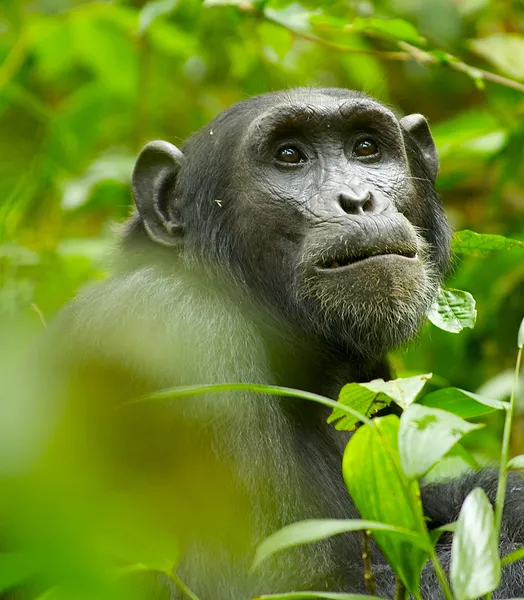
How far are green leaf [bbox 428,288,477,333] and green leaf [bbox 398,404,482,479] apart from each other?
184 centimetres

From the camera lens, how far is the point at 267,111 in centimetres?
495

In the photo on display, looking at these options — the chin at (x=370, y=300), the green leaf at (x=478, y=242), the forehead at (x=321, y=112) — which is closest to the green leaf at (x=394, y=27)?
the forehead at (x=321, y=112)

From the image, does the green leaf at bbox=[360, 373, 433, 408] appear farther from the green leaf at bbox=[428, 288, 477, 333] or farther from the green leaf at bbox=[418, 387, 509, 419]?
the green leaf at bbox=[428, 288, 477, 333]

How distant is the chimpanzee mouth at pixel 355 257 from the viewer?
434 cm

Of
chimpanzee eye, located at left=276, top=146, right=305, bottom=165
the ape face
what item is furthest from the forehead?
chimpanzee eye, located at left=276, top=146, right=305, bottom=165

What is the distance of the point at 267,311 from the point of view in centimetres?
473

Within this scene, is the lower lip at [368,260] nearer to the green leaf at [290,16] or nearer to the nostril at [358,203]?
the nostril at [358,203]

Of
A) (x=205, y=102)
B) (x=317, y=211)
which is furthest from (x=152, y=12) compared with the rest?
(x=205, y=102)

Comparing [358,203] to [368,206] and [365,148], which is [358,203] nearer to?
[368,206]

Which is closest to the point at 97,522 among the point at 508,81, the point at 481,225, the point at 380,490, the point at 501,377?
the point at 380,490

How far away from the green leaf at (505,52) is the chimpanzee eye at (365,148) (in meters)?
2.01

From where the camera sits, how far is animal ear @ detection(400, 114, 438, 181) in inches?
216

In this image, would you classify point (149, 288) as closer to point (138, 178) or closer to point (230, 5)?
point (138, 178)

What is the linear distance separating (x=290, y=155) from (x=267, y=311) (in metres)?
0.83
